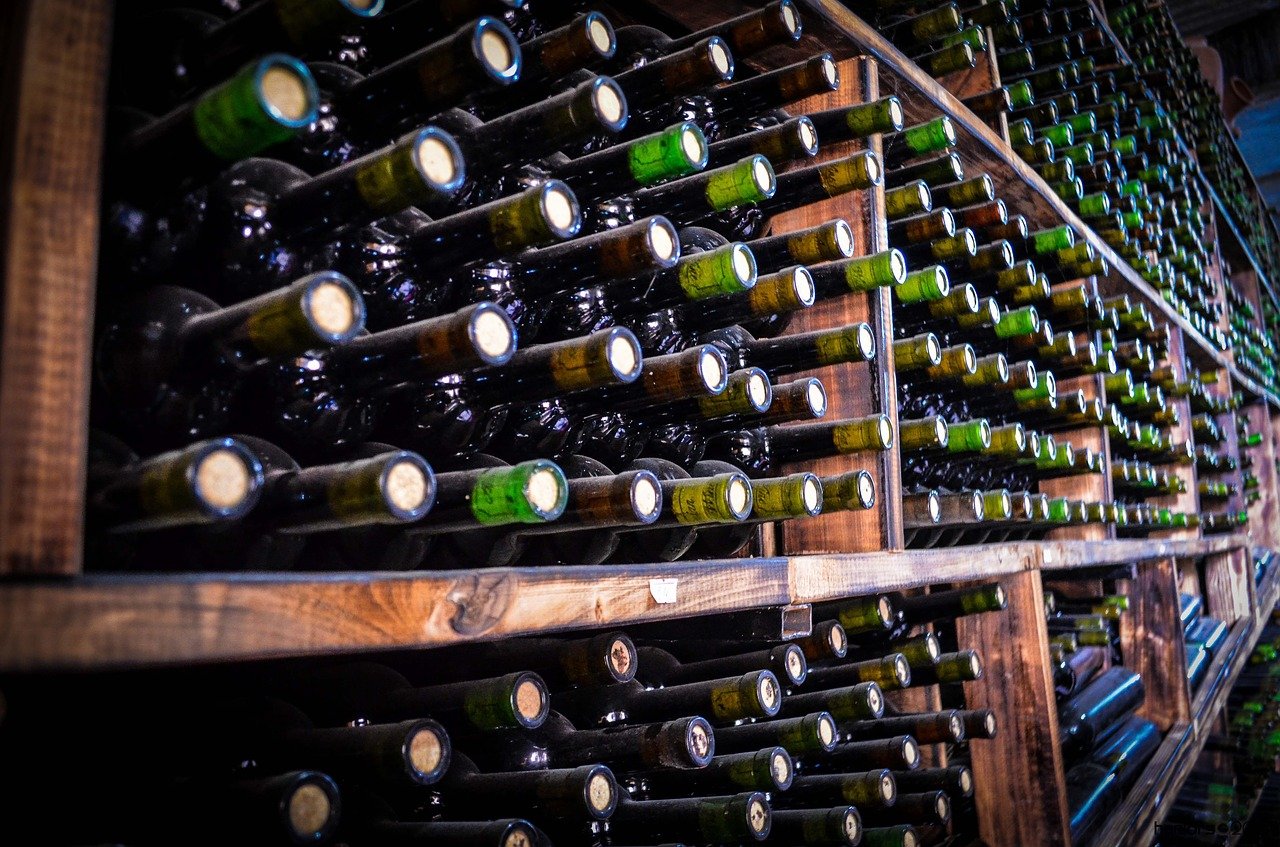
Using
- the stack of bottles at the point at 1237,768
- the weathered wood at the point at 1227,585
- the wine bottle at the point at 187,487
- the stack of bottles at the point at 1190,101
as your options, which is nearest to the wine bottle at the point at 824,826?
the wine bottle at the point at 187,487

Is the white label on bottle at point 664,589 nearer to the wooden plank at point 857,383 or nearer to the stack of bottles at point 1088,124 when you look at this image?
the wooden plank at point 857,383

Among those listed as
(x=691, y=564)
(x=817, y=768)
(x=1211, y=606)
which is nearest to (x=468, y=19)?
(x=691, y=564)

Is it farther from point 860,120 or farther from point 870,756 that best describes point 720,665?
point 860,120

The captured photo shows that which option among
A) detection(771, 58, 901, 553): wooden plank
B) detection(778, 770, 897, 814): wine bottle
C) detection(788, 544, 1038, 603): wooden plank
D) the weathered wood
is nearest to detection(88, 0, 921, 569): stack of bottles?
detection(788, 544, 1038, 603): wooden plank

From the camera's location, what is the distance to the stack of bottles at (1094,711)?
1590mm

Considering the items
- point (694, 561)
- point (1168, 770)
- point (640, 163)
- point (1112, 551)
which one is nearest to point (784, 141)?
point (640, 163)

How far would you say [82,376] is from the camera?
350 millimetres

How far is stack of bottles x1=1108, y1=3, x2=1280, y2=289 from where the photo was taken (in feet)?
7.97

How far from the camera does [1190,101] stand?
3018mm

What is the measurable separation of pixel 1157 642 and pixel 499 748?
1982mm

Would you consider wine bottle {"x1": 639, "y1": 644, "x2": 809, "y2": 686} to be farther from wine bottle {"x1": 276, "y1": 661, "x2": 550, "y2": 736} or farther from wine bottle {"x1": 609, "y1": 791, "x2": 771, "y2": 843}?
wine bottle {"x1": 276, "y1": 661, "x2": 550, "y2": 736}

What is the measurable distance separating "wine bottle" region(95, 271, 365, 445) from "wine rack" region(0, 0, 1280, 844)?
6 centimetres

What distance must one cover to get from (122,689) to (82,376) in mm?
228

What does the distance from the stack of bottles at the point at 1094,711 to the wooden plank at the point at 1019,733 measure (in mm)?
208
